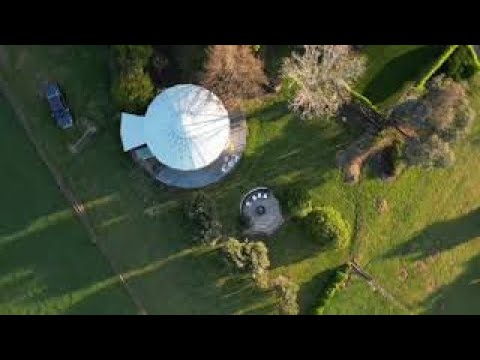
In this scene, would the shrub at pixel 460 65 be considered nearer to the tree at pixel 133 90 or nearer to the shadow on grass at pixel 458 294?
the shadow on grass at pixel 458 294

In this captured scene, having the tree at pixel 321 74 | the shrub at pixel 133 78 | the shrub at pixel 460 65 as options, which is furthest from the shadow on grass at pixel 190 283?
the shrub at pixel 460 65

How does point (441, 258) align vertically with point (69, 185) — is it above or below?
below

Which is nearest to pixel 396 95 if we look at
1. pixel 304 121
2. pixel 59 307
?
pixel 304 121

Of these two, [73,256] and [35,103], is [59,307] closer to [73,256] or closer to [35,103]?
[73,256]

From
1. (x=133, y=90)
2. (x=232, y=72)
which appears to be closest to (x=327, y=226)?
(x=232, y=72)

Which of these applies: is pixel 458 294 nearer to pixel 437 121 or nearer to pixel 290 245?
pixel 290 245

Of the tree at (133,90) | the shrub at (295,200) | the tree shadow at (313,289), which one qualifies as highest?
the tree at (133,90)
